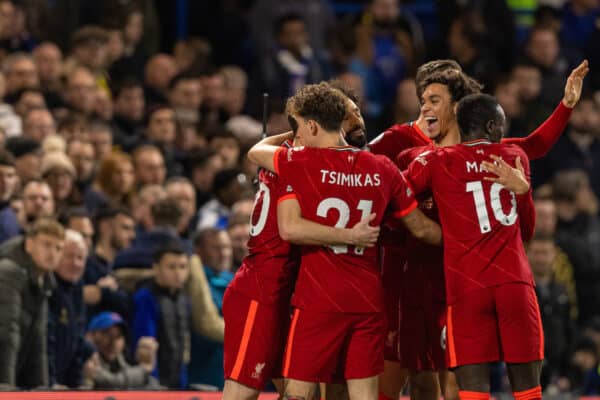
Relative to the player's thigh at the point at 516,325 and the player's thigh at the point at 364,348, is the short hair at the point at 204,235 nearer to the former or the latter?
the player's thigh at the point at 364,348

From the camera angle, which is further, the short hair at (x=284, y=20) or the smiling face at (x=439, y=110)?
the short hair at (x=284, y=20)

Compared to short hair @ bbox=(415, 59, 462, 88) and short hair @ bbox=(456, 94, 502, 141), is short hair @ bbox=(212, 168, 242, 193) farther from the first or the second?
short hair @ bbox=(456, 94, 502, 141)

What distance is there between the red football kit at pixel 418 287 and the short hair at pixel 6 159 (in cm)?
383

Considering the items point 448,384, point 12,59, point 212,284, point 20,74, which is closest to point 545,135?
point 448,384

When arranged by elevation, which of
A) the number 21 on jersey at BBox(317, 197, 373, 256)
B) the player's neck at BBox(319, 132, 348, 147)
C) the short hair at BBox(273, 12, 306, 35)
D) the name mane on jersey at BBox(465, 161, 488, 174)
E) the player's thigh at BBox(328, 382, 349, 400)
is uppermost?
the short hair at BBox(273, 12, 306, 35)

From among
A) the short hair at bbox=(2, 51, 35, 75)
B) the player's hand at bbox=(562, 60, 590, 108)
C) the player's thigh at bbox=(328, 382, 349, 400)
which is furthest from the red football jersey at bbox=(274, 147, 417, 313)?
the short hair at bbox=(2, 51, 35, 75)

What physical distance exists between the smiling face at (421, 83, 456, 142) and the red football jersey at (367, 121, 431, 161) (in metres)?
0.20

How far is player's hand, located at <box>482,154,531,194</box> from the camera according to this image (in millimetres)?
7336

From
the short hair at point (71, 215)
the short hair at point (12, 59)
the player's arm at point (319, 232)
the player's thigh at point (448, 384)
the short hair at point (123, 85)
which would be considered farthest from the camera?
the short hair at point (123, 85)

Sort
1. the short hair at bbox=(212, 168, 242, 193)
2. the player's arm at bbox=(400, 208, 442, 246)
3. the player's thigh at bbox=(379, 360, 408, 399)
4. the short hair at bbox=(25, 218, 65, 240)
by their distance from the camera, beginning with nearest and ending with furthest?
the player's arm at bbox=(400, 208, 442, 246), the player's thigh at bbox=(379, 360, 408, 399), the short hair at bbox=(25, 218, 65, 240), the short hair at bbox=(212, 168, 242, 193)

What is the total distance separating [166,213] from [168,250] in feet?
2.87

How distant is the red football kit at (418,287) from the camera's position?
310 inches

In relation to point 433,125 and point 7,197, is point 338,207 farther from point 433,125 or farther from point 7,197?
point 7,197

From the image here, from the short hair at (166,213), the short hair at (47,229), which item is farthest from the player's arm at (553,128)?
the short hair at (166,213)
